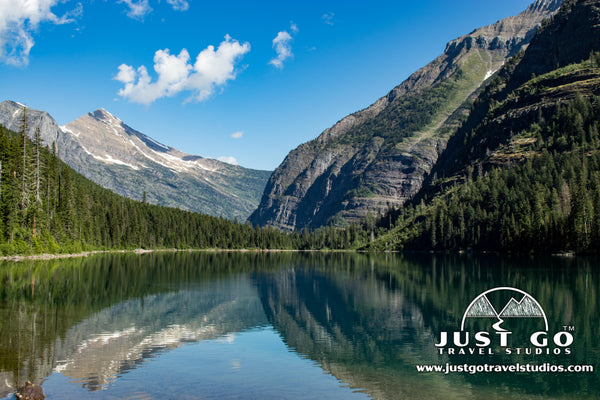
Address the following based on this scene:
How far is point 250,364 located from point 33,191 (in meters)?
100

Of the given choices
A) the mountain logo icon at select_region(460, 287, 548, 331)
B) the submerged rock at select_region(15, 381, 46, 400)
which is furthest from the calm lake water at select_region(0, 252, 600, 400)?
the submerged rock at select_region(15, 381, 46, 400)

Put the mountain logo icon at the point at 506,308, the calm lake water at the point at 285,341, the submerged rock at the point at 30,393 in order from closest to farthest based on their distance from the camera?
the submerged rock at the point at 30,393
the calm lake water at the point at 285,341
the mountain logo icon at the point at 506,308

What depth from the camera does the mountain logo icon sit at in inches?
1560

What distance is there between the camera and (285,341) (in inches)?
1313

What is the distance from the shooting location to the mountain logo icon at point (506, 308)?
3962 cm

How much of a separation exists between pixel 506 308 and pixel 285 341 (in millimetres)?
23293

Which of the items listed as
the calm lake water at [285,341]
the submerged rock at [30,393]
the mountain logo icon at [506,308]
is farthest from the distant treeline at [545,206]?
the submerged rock at [30,393]

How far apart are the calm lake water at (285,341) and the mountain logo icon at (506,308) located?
251 mm

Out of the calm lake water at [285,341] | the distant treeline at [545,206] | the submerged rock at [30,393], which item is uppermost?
the distant treeline at [545,206]

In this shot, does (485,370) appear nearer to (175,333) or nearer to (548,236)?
(175,333)

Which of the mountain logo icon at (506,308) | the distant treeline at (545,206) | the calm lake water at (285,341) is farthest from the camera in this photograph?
the distant treeline at (545,206)

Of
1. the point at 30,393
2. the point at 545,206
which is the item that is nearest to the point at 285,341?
the point at 30,393

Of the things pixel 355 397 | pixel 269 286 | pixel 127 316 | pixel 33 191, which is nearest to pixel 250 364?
pixel 355 397

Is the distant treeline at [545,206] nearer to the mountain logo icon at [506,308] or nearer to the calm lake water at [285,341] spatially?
the calm lake water at [285,341]
